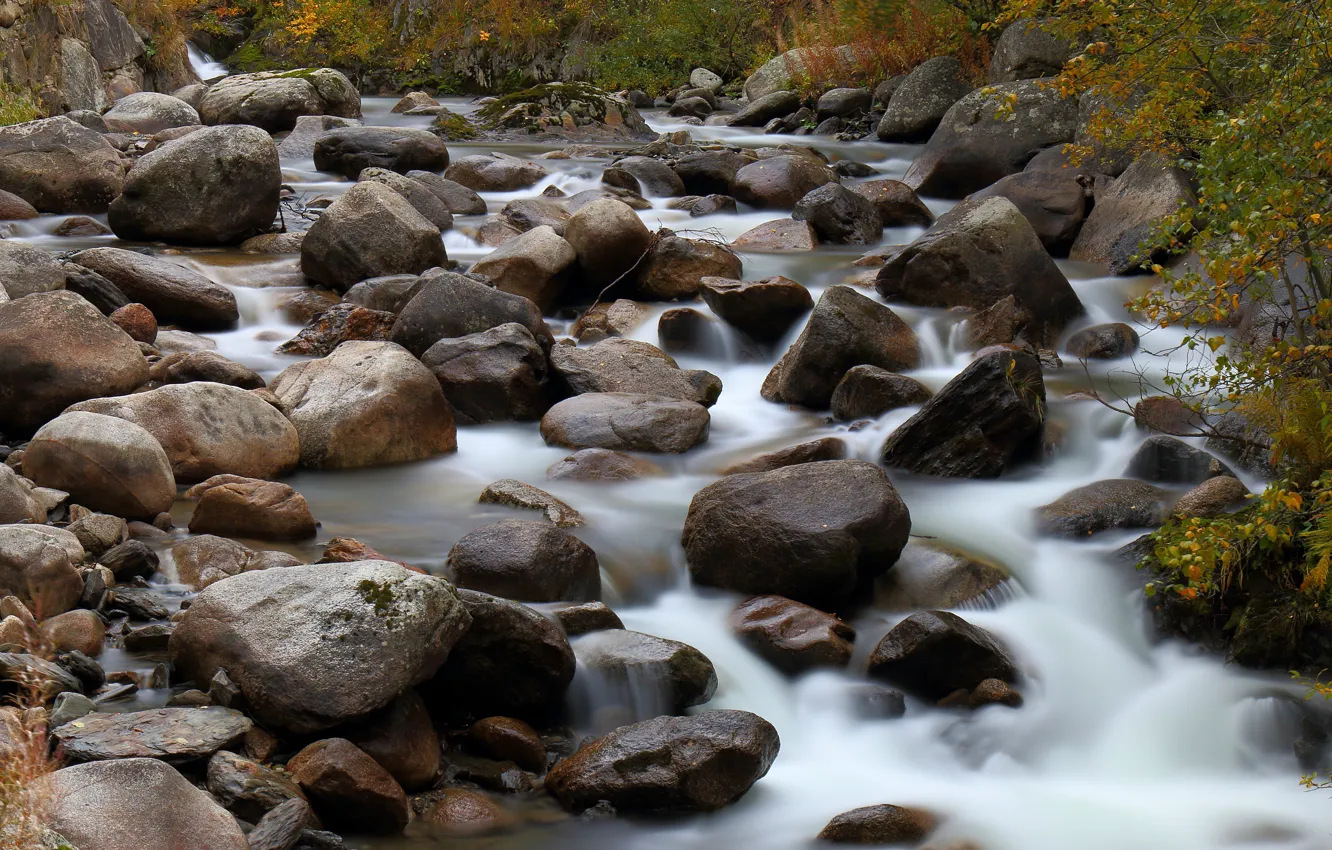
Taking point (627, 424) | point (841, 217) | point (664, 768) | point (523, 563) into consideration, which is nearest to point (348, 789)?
point (664, 768)

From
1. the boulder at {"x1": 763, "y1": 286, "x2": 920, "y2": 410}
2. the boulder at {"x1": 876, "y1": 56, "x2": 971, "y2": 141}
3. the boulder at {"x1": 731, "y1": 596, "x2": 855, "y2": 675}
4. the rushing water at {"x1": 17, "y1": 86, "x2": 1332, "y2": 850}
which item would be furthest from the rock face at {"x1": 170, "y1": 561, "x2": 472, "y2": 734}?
the boulder at {"x1": 876, "y1": 56, "x2": 971, "y2": 141}

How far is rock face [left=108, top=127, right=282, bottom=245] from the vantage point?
34.9 feet

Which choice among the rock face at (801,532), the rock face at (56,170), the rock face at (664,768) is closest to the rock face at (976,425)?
the rock face at (801,532)

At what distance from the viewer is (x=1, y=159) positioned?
11.4 m

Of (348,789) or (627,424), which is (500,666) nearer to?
(348,789)

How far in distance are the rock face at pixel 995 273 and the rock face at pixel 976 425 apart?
212 cm

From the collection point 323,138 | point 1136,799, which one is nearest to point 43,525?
point 1136,799

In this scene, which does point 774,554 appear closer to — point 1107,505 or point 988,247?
point 1107,505

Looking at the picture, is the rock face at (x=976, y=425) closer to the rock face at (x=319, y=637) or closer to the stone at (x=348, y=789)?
the rock face at (x=319, y=637)

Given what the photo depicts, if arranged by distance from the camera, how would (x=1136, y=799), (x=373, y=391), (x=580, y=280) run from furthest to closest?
(x=580, y=280)
(x=373, y=391)
(x=1136, y=799)

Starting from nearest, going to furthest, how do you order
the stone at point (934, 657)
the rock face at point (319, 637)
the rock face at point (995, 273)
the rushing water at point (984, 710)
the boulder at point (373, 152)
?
the rock face at point (319, 637)
the rushing water at point (984, 710)
the stone at point (934, 657)
the rock face at point (995, 273)
the boulder at point (373, 152)

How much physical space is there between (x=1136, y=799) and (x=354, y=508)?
4.09m

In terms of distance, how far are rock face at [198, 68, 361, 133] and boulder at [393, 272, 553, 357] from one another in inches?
404

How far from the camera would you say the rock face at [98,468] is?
5.62 meters
